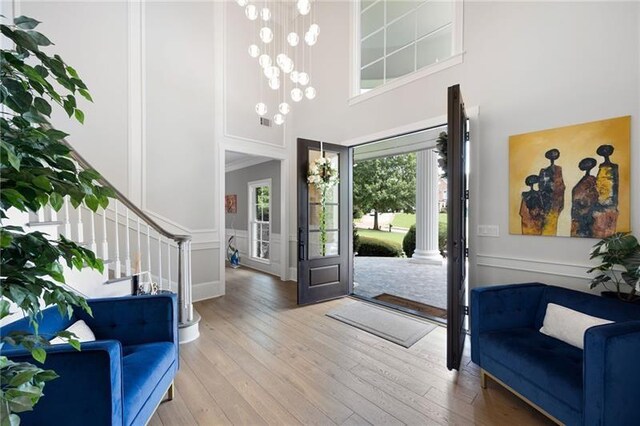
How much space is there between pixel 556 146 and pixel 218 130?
14.1 feet

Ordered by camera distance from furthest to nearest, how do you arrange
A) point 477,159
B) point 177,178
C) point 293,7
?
point 293,7, point 177,178, point 477,159

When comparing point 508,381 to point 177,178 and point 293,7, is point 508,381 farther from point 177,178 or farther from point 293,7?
point 293,7

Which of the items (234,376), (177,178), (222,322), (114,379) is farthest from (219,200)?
(114,379)

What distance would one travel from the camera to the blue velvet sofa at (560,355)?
1415mm

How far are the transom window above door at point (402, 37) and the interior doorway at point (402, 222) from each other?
35.0 inches

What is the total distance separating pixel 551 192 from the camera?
255 centimetres

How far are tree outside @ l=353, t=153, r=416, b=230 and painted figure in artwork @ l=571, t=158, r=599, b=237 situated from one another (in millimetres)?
9537

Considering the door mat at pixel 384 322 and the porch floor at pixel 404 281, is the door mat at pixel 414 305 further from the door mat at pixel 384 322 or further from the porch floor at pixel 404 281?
the door mat at pixel 384 322

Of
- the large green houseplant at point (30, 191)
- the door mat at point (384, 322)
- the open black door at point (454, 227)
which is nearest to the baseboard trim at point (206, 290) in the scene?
the door mat at point (384, 322)

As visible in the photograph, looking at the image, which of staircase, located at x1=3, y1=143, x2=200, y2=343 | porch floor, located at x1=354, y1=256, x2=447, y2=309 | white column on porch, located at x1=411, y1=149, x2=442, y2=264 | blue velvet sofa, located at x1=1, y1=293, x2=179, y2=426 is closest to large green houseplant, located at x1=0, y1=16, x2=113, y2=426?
blue velvet sofa, located at x1=1, y1=293, x2=179, y2=426

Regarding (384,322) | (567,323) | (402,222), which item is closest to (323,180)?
(384,322)

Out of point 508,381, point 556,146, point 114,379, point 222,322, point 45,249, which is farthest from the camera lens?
point 222,322

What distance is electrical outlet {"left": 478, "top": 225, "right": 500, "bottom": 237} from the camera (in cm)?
291

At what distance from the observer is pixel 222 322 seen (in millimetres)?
3408
